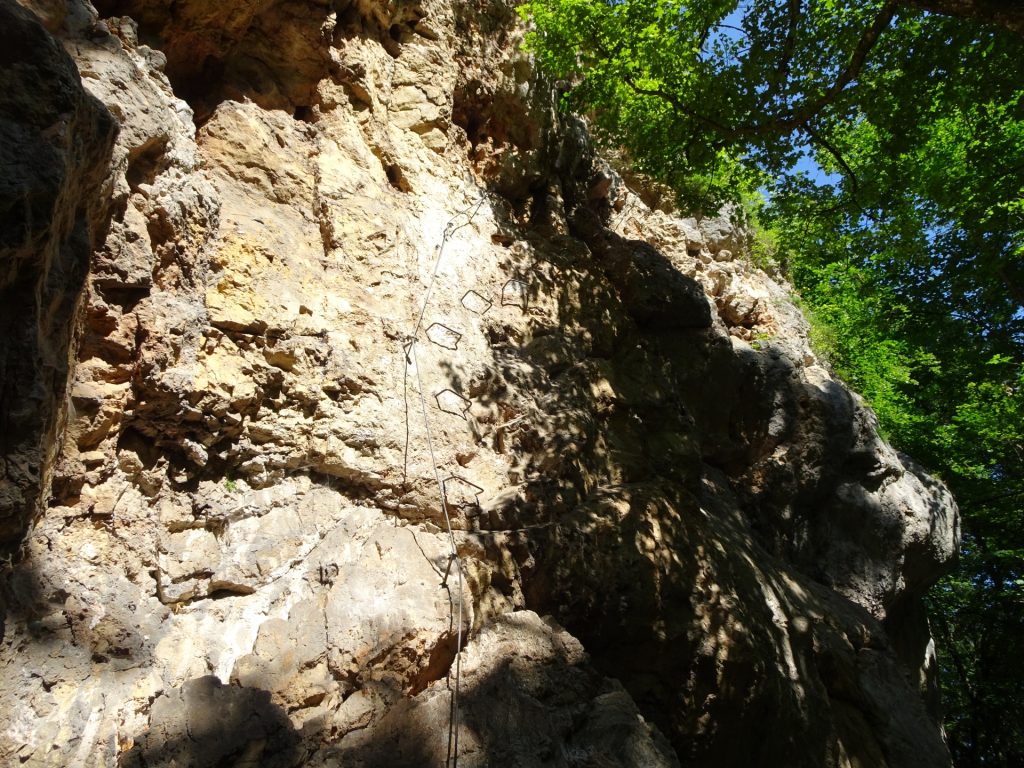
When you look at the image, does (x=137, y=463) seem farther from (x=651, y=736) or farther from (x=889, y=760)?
(x=889, y=760)

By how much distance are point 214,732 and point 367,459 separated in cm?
182

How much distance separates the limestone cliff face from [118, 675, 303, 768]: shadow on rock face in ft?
0.04

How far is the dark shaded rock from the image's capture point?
2270mm

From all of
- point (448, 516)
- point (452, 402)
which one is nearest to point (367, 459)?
point (448, 516)

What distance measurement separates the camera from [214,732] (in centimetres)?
281

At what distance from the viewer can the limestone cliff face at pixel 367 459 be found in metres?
2.97

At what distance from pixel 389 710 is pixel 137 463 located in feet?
6.10

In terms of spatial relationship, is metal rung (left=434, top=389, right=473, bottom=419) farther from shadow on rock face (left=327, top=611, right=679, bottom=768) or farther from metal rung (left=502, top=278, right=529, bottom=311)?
shadow on rock face (left=327, top=611, right=679, bottom=768)

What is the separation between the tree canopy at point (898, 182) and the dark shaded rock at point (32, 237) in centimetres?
534

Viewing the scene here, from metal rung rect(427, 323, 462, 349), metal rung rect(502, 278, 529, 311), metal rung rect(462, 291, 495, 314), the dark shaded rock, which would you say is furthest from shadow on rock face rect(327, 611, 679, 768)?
metal rung rect(502, 278, 529, 311)

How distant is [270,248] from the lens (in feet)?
14.7

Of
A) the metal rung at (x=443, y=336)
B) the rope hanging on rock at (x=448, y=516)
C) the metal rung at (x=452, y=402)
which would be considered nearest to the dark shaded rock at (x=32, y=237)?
the rope hanging on rock at (x=448, y=516)

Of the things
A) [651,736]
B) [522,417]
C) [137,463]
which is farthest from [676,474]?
[137,463]

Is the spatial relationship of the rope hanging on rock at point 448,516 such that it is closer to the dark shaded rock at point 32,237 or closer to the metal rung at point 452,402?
the metal rung at point 452,402
